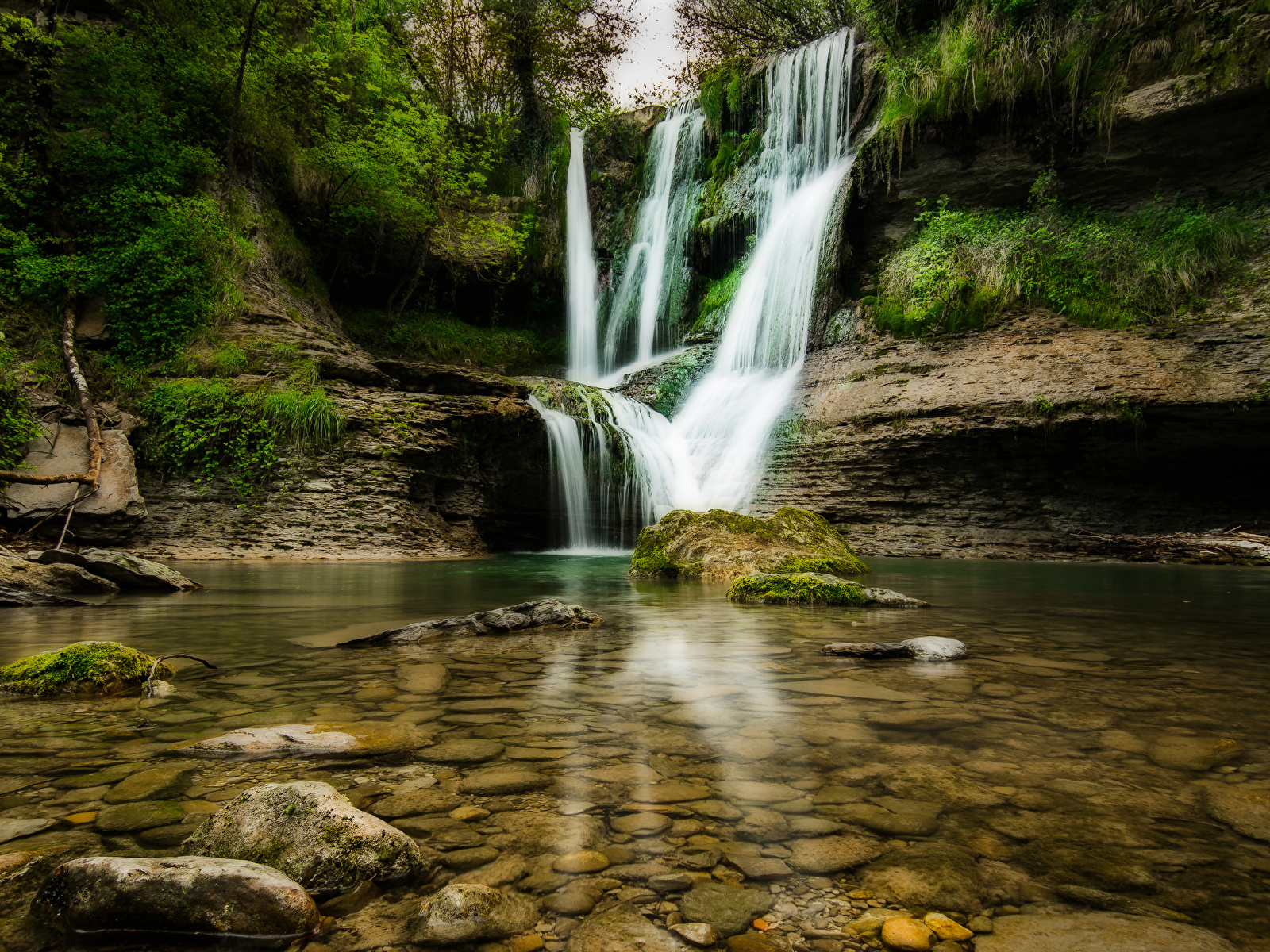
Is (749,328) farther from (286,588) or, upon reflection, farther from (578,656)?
(578,656)

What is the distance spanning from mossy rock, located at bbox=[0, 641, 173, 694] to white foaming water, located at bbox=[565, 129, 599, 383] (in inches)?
691

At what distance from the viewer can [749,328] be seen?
53.2 feet

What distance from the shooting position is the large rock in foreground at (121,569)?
18.7 ft

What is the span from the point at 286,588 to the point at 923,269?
13.3 meters

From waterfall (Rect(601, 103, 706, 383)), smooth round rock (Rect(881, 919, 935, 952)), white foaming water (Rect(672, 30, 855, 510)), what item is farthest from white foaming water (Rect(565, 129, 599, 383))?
smooth round rock (Rect(881, 919, 935, 952))

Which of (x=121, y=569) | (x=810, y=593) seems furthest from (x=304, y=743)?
(x=121, y=569)

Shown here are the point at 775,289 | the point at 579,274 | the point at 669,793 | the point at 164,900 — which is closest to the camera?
the point at 164,900

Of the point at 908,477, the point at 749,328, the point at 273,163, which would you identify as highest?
the point at 273,163

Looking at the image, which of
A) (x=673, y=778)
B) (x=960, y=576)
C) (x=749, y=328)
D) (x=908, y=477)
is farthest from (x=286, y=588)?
(x=749, y=328)

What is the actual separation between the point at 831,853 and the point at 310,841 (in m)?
1.04

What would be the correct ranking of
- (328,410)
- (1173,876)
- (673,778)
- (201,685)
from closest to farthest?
(1173,876) → (673,778) → (201,685) → (328,410)

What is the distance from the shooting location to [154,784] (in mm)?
1646

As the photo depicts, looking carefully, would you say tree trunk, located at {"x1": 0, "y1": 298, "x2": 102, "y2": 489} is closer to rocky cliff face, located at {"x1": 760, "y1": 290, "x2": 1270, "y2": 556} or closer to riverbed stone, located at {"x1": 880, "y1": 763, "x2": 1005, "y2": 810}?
riverbed stone, located at {"x1": 880, "y1": 763, "x2": 1005, "y2": 810}

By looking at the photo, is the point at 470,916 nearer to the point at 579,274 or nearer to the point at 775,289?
the point at 775,289
